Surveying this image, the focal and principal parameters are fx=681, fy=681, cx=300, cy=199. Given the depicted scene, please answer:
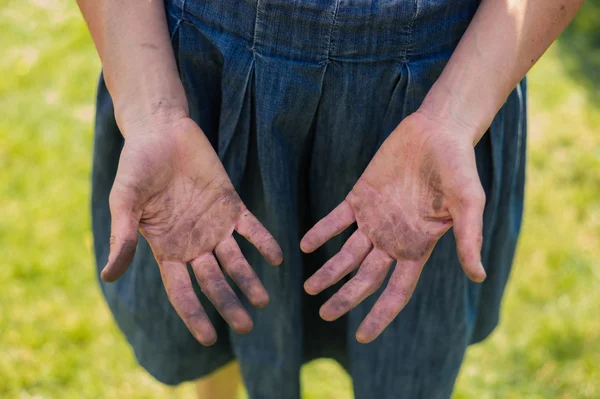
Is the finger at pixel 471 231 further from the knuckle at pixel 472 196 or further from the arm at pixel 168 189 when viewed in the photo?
the arm at pixel 168 189

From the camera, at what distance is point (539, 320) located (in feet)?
7.20

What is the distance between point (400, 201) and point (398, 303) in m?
0.16

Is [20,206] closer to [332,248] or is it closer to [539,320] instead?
[332,248]

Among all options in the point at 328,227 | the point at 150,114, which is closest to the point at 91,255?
the point at 150,114

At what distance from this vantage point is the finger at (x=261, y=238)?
3.45 ft

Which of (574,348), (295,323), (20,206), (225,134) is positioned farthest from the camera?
(20,206)

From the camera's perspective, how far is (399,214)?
A: 1.06 m

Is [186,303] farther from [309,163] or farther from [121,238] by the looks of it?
[309,163]

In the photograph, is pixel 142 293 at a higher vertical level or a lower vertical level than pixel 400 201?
lower

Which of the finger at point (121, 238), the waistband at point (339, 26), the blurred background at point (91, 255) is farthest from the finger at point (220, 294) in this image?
the blurred background at point (91, 255)

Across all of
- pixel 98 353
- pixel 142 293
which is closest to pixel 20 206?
pixel 98 353

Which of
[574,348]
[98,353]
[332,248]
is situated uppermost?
[332,248]

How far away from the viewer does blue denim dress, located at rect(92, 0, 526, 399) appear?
1.03 metres

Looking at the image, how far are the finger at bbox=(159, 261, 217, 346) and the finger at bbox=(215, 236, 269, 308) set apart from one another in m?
0.06
